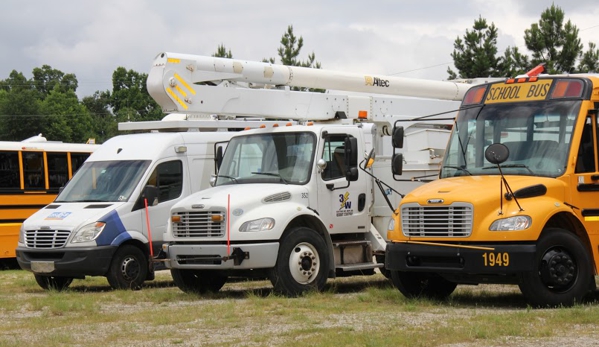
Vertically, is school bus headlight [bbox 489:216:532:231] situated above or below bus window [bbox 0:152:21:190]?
below

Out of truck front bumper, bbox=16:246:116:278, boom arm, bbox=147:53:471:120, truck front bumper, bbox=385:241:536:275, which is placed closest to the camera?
truck front bumper, bbox=385:241:536:275

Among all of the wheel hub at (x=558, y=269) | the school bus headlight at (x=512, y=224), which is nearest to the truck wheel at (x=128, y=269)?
the school bus headlight at (x=512, y=224)

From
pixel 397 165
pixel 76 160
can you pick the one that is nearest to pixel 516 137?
pixel 397 165

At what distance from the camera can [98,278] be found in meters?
20.0

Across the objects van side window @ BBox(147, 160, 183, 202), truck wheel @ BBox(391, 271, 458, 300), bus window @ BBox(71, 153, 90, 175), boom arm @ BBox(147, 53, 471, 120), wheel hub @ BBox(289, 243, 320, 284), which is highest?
boom arm @ BBox(147, 53, 471, 120)

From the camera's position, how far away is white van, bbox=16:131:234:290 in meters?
16.5

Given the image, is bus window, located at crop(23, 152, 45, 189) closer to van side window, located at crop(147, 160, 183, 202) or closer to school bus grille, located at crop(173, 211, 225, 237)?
van side window, located at crop(147, 160, 183, 202)

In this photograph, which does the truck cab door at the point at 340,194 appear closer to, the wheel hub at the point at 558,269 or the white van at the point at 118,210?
the white van at the point at 118,210

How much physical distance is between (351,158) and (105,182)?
14.5ft

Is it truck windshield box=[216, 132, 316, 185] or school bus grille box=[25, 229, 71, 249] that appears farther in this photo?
school bus grille box=[25, 229, 71, 249]

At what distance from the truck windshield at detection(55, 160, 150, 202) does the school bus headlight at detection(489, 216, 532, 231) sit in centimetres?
694

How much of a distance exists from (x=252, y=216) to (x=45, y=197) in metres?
10.6

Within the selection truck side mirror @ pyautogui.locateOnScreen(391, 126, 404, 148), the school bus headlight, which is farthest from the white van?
the school bus headlight

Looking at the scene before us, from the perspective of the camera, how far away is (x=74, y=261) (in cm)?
1633
